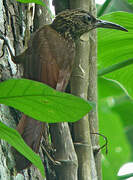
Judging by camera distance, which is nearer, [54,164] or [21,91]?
[21,91]

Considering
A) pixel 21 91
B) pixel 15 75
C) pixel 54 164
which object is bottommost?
pixel 54 164

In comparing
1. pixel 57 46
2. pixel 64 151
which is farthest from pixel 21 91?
pixel 57 46

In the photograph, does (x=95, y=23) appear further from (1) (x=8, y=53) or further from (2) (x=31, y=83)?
(2) (x=31, y=83)

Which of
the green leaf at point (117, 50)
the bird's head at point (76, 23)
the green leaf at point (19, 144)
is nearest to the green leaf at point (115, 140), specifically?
the green leaf at point (19, 144)

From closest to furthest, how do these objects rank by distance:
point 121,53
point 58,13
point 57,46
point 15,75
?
1. point 15,75
2. point 57,46
3. point 58,13
4. point 121,53

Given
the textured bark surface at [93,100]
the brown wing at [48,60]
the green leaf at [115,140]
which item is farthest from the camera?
the textured bark surface at [93,100]

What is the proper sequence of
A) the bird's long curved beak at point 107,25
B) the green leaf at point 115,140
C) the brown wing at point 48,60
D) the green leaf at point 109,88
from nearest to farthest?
1. the green leaf at point 115,140
2. the brown wing at point 48,60
3. the bird's long curved beak at point 107,25
4. the green leaf at point 109,88

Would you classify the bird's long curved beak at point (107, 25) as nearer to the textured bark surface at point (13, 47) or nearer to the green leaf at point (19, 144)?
the textured bark surface at point (13, 47)
